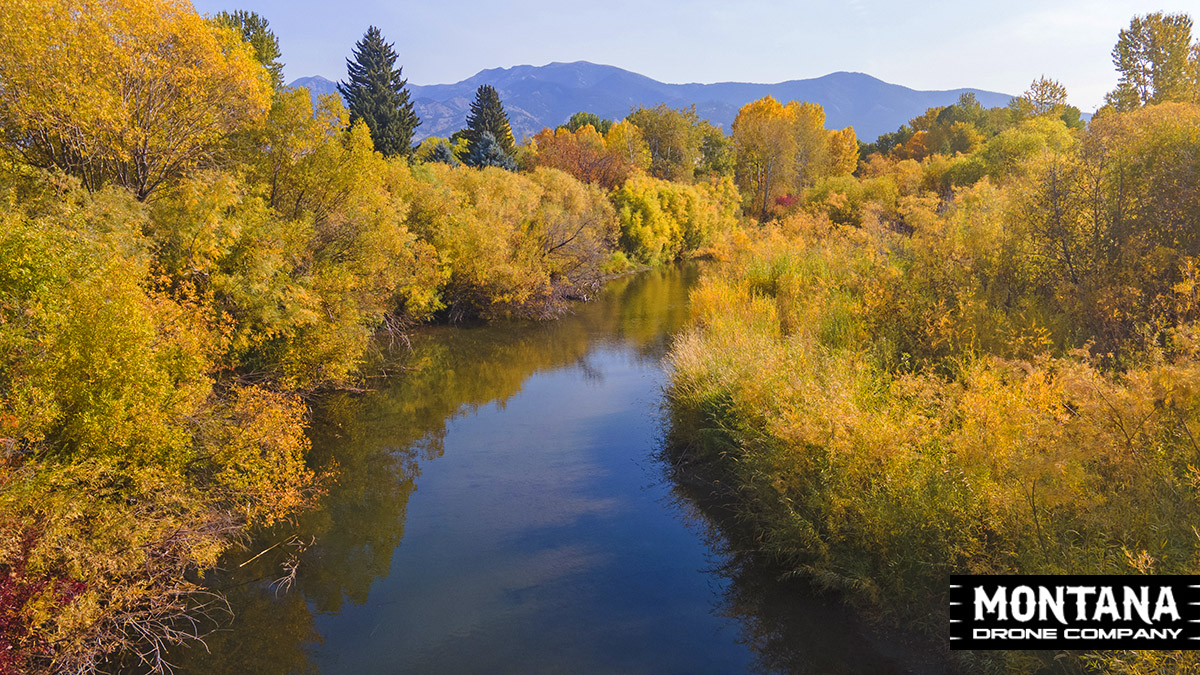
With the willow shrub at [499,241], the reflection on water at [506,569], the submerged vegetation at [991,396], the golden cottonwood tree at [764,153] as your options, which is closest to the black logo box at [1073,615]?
the submerged vegetation at [991,396]

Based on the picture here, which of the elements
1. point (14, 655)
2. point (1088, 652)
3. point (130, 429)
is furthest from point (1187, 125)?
point (14, 655)

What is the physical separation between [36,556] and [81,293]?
11.2ft

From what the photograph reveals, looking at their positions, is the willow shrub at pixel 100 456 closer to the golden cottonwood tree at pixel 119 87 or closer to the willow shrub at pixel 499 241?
the golden cottonwood tree at pixel 119 87

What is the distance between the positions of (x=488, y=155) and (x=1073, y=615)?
45956 mm

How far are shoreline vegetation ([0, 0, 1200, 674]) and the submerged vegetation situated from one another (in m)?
0.05

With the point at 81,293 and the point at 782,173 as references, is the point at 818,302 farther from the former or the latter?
the point at 782,173

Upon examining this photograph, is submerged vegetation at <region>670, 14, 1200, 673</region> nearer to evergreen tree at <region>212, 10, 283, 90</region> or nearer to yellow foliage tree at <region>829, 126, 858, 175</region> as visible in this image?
evergreen tree at <region>212, 10, 283, 90</region>

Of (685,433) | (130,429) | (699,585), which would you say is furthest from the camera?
(685,433)

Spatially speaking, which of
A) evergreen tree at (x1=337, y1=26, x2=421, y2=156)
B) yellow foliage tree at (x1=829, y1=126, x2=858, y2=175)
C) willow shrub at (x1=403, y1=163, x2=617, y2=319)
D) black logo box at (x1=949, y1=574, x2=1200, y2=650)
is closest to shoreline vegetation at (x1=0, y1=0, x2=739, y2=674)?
willow shrub at (x1=403, y1=163, x2=617, y2=319)

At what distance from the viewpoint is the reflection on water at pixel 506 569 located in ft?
26.9

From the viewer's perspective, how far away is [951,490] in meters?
7.55

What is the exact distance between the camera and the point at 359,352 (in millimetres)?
18109

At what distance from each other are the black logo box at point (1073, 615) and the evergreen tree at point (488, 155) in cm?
4386

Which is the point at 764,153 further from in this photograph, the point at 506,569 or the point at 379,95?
the point at 506,569
